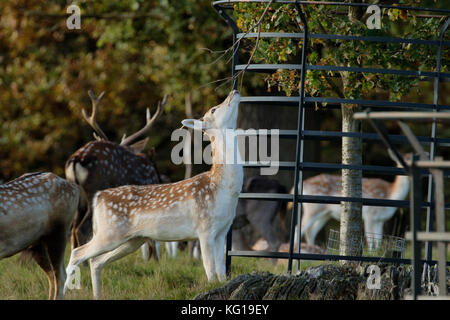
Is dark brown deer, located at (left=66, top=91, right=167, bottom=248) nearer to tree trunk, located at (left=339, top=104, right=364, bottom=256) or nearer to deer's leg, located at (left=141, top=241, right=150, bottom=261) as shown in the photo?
deer's leg, located at (left=141, top=241, right=150, bottom=261)

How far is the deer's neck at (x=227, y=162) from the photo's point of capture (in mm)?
6559

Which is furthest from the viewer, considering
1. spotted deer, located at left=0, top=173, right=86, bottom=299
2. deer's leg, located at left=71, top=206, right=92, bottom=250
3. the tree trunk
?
deer's leg, located at left=71, top=206, right=92, bottom=250

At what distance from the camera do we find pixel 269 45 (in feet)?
24.2

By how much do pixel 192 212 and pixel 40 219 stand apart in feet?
3.99

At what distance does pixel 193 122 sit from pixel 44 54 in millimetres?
10367

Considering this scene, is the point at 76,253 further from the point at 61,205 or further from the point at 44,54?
the point at 44,54

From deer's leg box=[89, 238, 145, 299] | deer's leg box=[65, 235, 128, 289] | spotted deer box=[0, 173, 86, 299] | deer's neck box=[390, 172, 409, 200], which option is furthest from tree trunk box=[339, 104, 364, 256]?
deer's neck box=[390, 172, 409, 200]

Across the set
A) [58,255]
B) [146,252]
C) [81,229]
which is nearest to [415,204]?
[58,255]

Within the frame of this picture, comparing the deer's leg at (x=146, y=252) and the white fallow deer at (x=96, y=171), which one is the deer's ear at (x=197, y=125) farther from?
the deer's leg at (x=146, y=252)

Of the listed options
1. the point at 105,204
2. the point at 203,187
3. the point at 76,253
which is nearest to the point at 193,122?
the point at 203,187

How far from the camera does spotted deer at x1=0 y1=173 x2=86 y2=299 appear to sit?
6184 millimetres

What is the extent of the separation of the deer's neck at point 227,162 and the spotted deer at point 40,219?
1195mm

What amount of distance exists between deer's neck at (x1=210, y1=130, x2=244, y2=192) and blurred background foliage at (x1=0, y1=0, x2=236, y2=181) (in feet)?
19.7

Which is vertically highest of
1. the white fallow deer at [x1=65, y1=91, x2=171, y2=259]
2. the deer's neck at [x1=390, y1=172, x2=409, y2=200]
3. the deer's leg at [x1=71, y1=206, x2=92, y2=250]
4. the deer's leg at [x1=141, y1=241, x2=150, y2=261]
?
the white fallow deer at [x1=65, y1=91, x2=171, y2=259]
